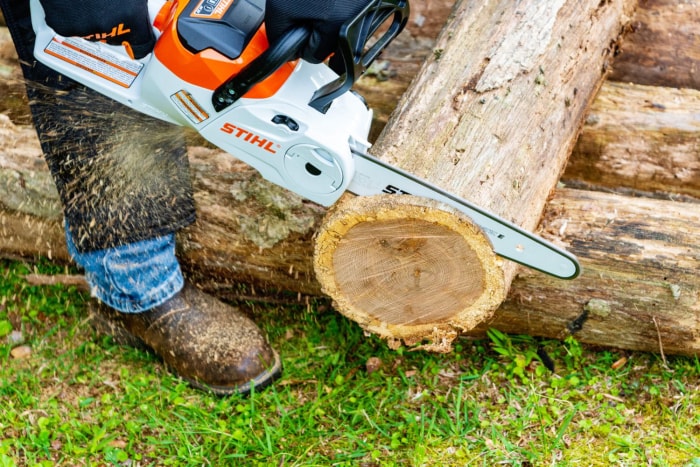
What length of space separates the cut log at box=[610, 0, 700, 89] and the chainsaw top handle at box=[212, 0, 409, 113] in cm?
170

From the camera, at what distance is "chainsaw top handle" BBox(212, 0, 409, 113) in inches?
61.8

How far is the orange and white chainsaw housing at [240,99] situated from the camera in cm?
169

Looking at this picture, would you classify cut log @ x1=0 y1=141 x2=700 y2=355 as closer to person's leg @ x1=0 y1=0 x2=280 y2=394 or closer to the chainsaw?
person's leg @ x1=0 y1=0 x2=280 y2=394

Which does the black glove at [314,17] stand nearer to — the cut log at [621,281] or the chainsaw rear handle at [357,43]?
the chainsaw rear handle at [357,43]

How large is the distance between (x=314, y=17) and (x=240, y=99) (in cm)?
29

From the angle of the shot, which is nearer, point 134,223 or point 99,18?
point 99,18

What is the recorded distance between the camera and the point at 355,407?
2.29 meters

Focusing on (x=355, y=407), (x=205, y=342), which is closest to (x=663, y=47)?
(x=355, y=407)

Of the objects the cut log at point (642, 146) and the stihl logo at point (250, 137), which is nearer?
the stihl logo at point (250, 137)

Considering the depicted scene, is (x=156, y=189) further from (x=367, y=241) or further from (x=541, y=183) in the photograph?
(x=541, y=183)

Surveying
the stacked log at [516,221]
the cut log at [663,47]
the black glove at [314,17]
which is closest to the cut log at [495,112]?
the stacked log at [516,221]

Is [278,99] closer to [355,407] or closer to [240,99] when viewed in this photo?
[240,99]

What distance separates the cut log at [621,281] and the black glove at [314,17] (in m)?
1.03

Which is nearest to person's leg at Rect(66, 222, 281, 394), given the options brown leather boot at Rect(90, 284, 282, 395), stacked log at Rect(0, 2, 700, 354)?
brown leather boot at Rect(90, 284, 282, 395)
